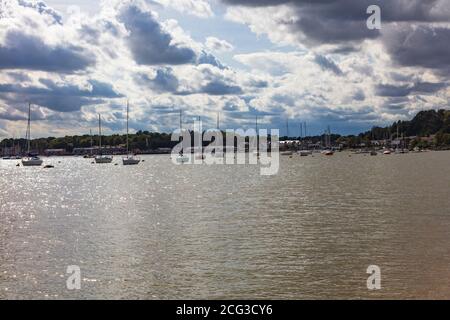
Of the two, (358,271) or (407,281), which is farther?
(358,271)

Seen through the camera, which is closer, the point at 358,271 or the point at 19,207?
the point at 358,271

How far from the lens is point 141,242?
41531 mm

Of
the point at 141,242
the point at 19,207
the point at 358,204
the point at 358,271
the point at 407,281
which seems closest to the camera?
the point at 407,281

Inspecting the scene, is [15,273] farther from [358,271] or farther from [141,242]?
[358,271]

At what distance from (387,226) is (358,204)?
18.6 meters

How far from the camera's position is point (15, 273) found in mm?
31672

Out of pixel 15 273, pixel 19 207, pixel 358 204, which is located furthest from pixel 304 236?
pixel 19 207

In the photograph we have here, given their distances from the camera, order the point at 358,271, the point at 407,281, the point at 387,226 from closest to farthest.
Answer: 1. the point at 407,281
2. the point at 358,271
3. the point at 387,226

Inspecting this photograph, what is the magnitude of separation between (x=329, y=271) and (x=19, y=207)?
51103 millimetres

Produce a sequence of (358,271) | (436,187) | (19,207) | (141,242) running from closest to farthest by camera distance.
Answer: (358,271) < (141,242) < (19,207) < (436,187)

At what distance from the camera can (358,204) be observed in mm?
64688
